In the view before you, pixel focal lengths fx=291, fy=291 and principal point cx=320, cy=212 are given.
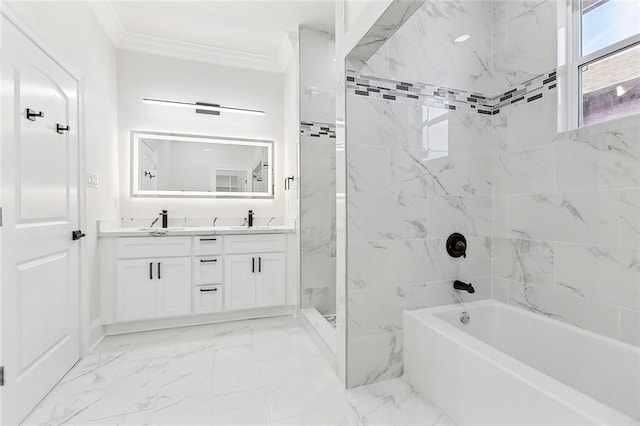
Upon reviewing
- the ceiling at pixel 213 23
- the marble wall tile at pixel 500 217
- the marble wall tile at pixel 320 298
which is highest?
the ceiling at pixel 213 23

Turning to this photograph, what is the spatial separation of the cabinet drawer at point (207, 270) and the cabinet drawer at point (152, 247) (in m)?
0.13

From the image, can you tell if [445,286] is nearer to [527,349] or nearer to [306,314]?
[527,349]

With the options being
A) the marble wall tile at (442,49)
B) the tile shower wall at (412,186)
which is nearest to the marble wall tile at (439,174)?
the tile shower wall at (412,186)

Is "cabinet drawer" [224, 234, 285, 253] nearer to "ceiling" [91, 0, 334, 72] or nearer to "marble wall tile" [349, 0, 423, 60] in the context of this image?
"marble wall tile" [349, 0, 423, 60]

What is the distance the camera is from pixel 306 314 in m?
2.62

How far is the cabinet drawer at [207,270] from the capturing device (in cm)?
259

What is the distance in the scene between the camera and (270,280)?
2787 mm

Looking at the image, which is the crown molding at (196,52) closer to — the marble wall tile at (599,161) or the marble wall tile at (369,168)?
the marble wall tile at (369,168)

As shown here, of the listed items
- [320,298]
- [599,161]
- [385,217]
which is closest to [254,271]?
[320,298]

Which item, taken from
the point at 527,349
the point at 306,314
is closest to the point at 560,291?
the point at 527,349

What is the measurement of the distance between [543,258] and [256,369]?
193cm

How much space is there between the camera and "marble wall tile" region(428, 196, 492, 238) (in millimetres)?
1888

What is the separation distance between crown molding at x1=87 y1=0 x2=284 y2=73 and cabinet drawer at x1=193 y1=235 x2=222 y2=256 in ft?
6.37

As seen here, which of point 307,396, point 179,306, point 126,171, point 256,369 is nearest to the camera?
point 307,396
